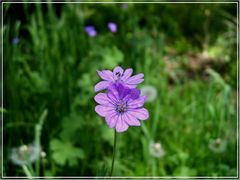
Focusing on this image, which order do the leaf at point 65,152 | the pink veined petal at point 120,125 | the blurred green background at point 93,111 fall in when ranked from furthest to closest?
1. the blurred green background at point 93,111
2. the leaf at point 65,152
3. the pink veined petal at point 120,125

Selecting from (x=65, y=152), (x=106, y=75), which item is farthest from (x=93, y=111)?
(x=106, y=75)

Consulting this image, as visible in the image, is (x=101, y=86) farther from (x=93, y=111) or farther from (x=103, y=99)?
(x=93, y=111)

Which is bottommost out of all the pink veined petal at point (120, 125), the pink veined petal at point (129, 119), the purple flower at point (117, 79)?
the pink veined petal at point (120, 125)

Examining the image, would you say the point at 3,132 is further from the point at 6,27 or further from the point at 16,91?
the point at 6,27

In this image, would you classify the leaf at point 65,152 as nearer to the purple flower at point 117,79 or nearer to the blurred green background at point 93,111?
the blurred green background at point 93,111

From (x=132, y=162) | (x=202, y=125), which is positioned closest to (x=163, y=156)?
(x=132, y=162)

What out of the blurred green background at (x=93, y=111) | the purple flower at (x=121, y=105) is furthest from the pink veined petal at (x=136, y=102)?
the blurred green background at (x=93, y=111)

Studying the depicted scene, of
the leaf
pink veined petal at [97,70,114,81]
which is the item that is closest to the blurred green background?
→ the leaf

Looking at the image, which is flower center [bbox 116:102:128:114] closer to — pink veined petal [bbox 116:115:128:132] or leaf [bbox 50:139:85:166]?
pink veined petal [bbox 116:115:128:132]
